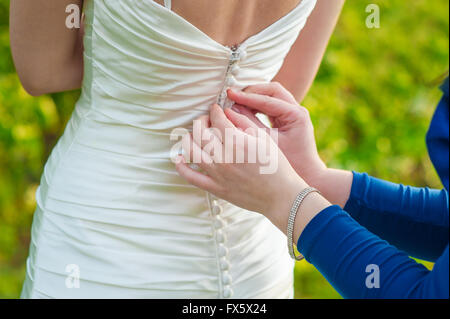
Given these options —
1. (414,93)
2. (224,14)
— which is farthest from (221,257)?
(414,93)

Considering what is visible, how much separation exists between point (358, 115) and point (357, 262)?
2332mm

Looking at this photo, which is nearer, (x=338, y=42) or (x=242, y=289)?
(x=242, y=289)

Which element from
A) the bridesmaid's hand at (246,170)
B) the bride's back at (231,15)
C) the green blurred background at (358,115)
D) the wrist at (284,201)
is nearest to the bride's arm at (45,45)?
the bride's back at (231,15)

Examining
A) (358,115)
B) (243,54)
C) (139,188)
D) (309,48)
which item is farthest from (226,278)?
(358,115)

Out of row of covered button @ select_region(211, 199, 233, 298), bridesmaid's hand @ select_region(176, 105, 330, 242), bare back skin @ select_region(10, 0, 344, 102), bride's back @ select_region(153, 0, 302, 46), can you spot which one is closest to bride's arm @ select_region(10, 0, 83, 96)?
bare back skin @ select_region(10, 0, 344, 102)

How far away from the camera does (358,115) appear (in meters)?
3.04

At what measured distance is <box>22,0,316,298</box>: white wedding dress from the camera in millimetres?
1041

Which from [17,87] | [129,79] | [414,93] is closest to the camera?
[129,79]

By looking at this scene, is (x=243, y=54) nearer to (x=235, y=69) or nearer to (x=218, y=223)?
(x=235, y=69)

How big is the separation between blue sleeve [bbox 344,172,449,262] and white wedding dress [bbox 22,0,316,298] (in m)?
0.30

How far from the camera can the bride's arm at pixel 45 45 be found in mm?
1061

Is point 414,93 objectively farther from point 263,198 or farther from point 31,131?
point 263,198
